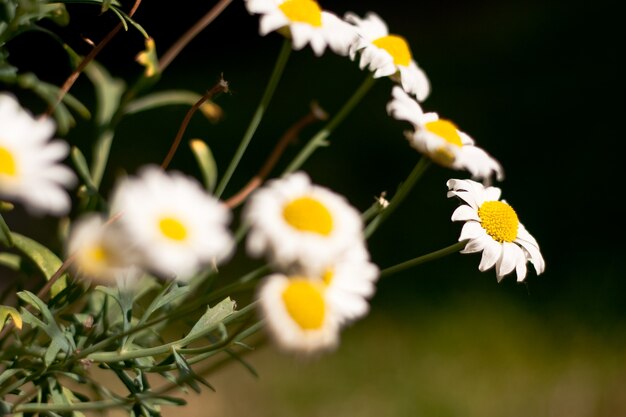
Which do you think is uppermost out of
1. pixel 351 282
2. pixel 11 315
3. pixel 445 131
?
pixel 445 131

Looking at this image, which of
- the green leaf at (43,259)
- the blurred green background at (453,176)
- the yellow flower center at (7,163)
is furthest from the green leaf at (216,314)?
the blurred green background at (453,176)

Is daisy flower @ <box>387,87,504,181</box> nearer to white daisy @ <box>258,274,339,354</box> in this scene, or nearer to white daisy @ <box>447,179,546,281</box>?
white daisy @ <box>447,179,546,281</box>

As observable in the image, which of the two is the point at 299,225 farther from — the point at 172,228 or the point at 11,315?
the point at 11,315

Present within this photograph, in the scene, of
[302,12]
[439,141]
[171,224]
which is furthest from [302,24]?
[171,224]

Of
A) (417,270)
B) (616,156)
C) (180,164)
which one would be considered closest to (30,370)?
(417,270)

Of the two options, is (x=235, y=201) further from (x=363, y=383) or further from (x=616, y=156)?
(x=616, y=156)

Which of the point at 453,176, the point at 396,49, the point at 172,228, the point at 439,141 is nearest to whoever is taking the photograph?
the point at 172,228

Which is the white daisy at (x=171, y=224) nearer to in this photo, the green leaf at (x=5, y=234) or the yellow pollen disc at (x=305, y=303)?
the yellow pollen disc at (x=305, y=303)

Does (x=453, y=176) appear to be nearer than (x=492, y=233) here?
No
